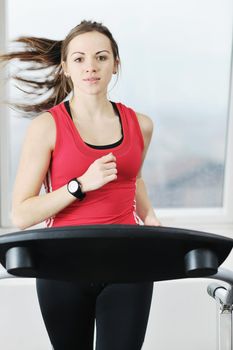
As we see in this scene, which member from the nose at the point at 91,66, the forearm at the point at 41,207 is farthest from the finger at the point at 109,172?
the nose at the point at 91,66

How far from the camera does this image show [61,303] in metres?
1.80

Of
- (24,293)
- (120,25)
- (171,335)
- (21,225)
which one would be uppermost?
(120,25)

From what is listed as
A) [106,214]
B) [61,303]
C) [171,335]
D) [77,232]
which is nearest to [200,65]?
[171,335]

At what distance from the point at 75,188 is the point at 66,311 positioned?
1.05 ft

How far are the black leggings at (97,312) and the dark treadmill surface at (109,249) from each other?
0.40m

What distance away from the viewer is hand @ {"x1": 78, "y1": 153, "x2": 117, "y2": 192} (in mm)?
1776

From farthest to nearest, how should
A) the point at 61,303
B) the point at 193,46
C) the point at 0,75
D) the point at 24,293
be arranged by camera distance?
the point at 193,46
the point at 0,75
the point at 24,293
the point at 61,303

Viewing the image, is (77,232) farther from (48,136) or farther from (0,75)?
(0,75)

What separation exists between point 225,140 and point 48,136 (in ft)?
5.73

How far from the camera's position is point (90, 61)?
79.7 inches

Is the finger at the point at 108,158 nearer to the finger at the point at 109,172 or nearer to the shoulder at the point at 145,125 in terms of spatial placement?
the finger at the point at 109,172

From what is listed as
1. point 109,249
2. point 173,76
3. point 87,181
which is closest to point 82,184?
point 87,181

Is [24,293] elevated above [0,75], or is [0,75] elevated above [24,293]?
[0,75]

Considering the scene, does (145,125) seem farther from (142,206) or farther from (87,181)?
(87,181)
